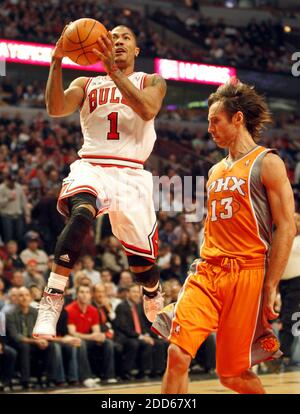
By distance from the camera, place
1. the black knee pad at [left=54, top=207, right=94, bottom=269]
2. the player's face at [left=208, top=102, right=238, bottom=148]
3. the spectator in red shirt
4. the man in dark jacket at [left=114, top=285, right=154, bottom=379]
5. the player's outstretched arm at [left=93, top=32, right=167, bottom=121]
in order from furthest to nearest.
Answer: the man in dark jacket at [left=114, top=285, right=154, bottom=379]
the spectator in red shirt
the player's outstretched arm at [left=93, top=32, right=167, bottom=121]
the black knee pad at [left=54, top=207, right=94, bottom=269]
the player's face at [left=208, top=102, right=238, bottom=148]

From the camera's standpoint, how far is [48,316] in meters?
6.14

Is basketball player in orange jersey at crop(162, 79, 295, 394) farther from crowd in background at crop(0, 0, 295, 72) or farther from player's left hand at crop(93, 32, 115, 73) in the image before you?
crowd in background at crop(0, 0, 295, 72)

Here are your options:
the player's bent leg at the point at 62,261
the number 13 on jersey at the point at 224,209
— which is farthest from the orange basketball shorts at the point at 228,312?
the player's bent leg at the point at 62,261

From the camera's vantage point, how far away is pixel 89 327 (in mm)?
11555

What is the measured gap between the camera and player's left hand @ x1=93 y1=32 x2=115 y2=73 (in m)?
6.22

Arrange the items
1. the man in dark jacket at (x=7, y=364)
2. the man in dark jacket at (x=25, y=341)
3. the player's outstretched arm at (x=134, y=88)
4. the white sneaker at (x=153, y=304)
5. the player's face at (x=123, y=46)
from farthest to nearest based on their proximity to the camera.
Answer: the man in dark jacket at (x=25, y=341), the man in dark jacket at (x=7, y=364), the white sneaker at (x=153, y=304), the player's face at (x=123, y=46), the player's outstretched arm at (x=134, y=88)

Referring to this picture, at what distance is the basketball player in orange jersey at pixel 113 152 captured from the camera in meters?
6.25

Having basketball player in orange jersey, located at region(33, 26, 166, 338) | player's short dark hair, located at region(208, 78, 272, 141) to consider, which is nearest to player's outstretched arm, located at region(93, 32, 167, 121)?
basketball player in orange jersey, located at region(33, 26, 166, 338)

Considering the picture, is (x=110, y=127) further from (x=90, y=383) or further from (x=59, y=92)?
(x=90, y=383)

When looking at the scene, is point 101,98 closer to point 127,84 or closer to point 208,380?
point 127,84

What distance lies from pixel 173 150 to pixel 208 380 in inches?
522

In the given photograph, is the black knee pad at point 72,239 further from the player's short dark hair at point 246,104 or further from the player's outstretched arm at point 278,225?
the player's outstretched arm at point 278,225

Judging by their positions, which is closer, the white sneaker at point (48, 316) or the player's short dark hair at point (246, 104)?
the player's short dark hair at point (246, 104)

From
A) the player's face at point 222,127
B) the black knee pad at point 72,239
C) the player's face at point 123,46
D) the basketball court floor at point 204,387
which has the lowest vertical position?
the basketball court floor at point 204,387
